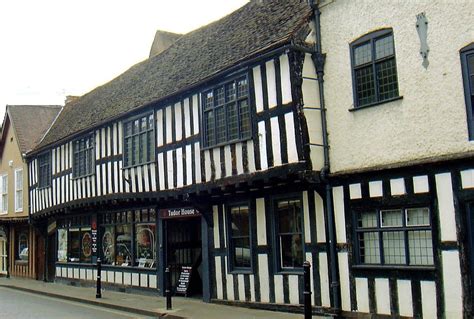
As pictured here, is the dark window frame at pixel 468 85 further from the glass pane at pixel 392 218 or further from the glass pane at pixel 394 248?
the glass pane at pixel 394 248

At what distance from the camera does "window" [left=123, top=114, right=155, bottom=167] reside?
55.0ft

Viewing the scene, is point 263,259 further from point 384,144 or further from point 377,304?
point 384,144

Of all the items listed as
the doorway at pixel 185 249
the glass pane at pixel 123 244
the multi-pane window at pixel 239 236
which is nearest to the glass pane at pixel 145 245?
the glass pane at pixel 123 244

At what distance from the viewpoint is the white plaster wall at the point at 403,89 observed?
928 cm

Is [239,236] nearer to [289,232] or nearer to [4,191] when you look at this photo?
[289,232]

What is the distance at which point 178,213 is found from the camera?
15906mm

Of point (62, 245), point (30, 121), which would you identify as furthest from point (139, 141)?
point (30, 121)

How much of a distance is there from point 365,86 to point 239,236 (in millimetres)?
5101

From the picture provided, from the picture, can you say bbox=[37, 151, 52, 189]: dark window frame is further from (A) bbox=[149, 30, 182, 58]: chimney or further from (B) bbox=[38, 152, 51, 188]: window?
(A) bbox=[149, 30, 182, 58]: chimney

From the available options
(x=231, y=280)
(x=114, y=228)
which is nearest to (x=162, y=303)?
(x=231, y=280)

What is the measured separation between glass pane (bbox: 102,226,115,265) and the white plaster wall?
429 inches

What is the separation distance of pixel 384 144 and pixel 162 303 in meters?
7.91

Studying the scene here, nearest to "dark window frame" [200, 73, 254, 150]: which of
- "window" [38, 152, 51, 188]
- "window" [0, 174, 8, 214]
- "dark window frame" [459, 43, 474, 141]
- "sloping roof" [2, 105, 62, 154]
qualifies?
"dark window frame" [459, 43, 474, 141]

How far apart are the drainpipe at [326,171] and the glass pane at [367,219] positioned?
0.60 meters
